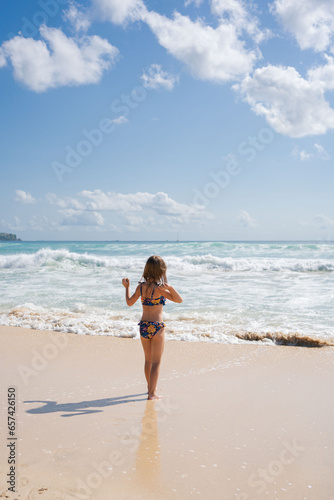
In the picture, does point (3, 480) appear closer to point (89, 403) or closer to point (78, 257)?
point (89, 403)

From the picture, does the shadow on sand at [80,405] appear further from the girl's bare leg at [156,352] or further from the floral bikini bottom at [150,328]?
the floral bikini bottom at [150,328]

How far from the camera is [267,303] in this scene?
10.4 m

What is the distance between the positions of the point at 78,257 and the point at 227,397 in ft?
88.6

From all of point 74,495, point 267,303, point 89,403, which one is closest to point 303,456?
point 74,495

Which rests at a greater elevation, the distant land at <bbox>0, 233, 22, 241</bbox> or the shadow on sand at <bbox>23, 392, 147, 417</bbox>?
the distant land at <bbox>0, 233, 22, 241</bbox>

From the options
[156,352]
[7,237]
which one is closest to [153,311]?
[156,352]

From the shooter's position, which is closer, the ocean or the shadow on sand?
the shadow on sand

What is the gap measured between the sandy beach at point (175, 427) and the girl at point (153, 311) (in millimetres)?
351

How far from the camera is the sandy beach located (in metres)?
2.52

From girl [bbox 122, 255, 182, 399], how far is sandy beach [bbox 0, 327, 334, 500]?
1.15ft

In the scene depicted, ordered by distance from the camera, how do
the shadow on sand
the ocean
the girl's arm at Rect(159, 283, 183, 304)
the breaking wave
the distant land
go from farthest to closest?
the distant land → the breaking wave → the ocean → the girl's arm at Rect(159, 283, 183, 304) → the shadow on sand

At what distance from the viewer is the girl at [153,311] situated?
4.09 m

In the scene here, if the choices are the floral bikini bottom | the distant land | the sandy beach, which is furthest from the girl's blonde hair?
the distant land

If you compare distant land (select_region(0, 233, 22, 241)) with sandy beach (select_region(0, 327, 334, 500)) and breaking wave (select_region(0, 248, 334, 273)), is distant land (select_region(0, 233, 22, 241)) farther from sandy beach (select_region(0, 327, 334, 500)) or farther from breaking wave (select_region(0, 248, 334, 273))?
sandy beach (select_region(0, 327, 334, 500))
